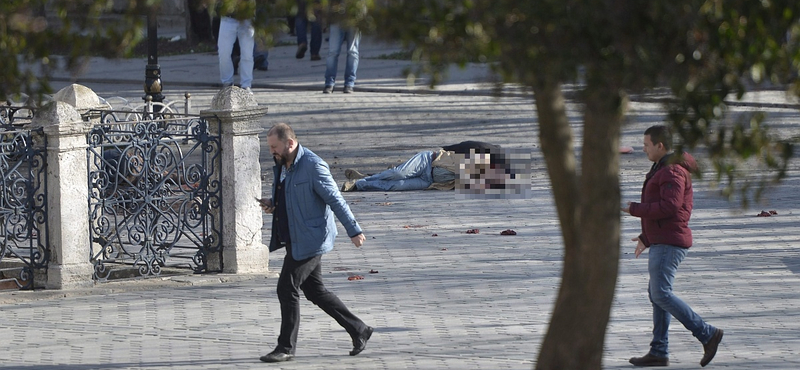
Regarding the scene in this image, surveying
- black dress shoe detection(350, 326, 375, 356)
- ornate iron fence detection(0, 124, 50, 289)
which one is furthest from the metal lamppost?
black dress shoe detection(350, 326, 375, 356)

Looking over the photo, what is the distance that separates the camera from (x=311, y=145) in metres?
17.0

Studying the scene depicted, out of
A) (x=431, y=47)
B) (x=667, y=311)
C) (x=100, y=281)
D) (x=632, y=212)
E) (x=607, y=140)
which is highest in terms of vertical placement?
(x=431, y=47)

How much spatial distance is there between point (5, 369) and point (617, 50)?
5.04 m

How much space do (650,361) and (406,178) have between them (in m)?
7.28

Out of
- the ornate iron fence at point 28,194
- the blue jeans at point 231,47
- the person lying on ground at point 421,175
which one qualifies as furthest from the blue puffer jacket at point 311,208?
the blue jeans at point 231,47

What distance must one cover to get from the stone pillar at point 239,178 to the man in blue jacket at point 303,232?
2.33 metres

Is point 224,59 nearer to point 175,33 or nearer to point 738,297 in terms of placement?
point 738,297

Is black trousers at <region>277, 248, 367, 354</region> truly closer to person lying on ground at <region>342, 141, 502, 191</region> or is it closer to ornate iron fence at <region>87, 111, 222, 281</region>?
ornate iron fence at <region>87, 111, 222, 281</region>

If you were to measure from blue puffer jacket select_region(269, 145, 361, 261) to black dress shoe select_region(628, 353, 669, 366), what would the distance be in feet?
6.69

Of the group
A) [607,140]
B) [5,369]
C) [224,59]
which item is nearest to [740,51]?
[607,140]

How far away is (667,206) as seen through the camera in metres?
7.12

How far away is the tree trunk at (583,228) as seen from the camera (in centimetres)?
452

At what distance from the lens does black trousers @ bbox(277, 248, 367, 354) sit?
24.4ft

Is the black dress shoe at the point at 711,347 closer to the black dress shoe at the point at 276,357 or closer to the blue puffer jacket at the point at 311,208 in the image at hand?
the blue puffer jacket at the point at 311,208
